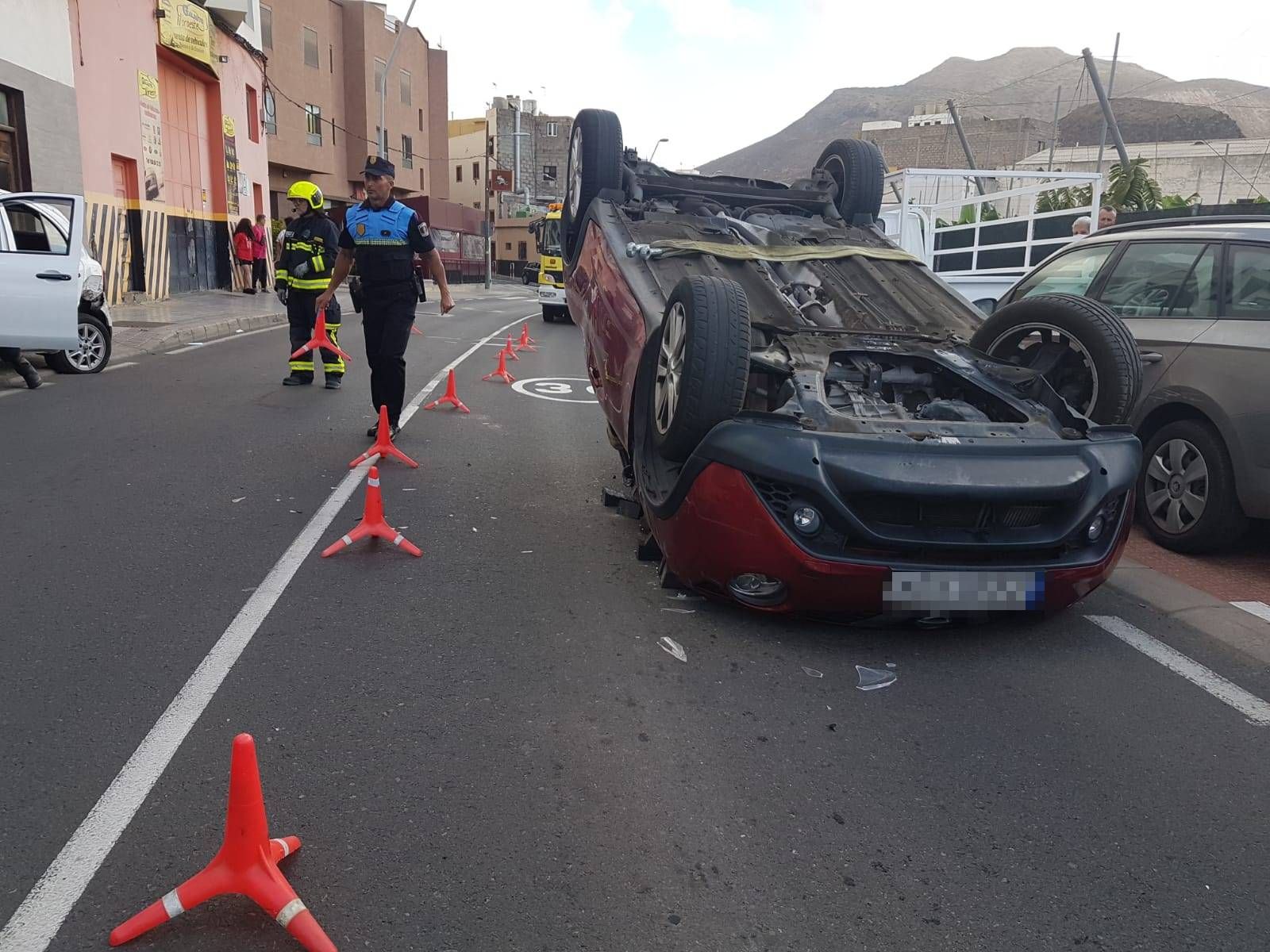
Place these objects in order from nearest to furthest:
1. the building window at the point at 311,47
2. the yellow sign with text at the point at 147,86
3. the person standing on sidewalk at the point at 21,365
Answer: the person standing on sidewalk at the point at 21,365 < the yellow sign with text at the point at 147,86 < the building window at the point at 311,47

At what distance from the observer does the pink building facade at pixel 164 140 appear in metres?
18.0

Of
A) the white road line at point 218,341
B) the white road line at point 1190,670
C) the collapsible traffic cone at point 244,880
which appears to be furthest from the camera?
the white road line at point 218,341

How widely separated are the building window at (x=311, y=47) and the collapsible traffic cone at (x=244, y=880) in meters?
41.6

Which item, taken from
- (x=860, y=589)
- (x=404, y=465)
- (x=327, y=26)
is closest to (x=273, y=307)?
(x=404, y=465)

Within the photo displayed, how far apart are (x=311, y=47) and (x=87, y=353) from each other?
33.2m

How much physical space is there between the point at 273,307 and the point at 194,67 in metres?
7.36

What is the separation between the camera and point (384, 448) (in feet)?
22.7

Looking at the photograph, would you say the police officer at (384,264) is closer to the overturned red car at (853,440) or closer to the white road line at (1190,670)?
the overturned red car at (853,440)

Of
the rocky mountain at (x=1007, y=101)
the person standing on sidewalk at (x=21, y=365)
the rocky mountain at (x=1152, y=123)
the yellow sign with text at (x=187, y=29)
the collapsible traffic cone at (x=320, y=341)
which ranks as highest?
the rocky mountain at (x=1007, y=101)

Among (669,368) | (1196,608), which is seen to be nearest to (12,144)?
(669,368)

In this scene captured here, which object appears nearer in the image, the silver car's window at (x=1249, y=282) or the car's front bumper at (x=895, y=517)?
the car's front bumper at (x=895, y=517)

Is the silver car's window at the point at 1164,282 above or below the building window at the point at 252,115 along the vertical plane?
below

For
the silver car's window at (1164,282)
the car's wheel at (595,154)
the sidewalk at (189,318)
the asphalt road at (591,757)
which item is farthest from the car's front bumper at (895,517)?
the sidewalk at (189,318)

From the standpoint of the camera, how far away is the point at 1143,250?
6020 millimetres
